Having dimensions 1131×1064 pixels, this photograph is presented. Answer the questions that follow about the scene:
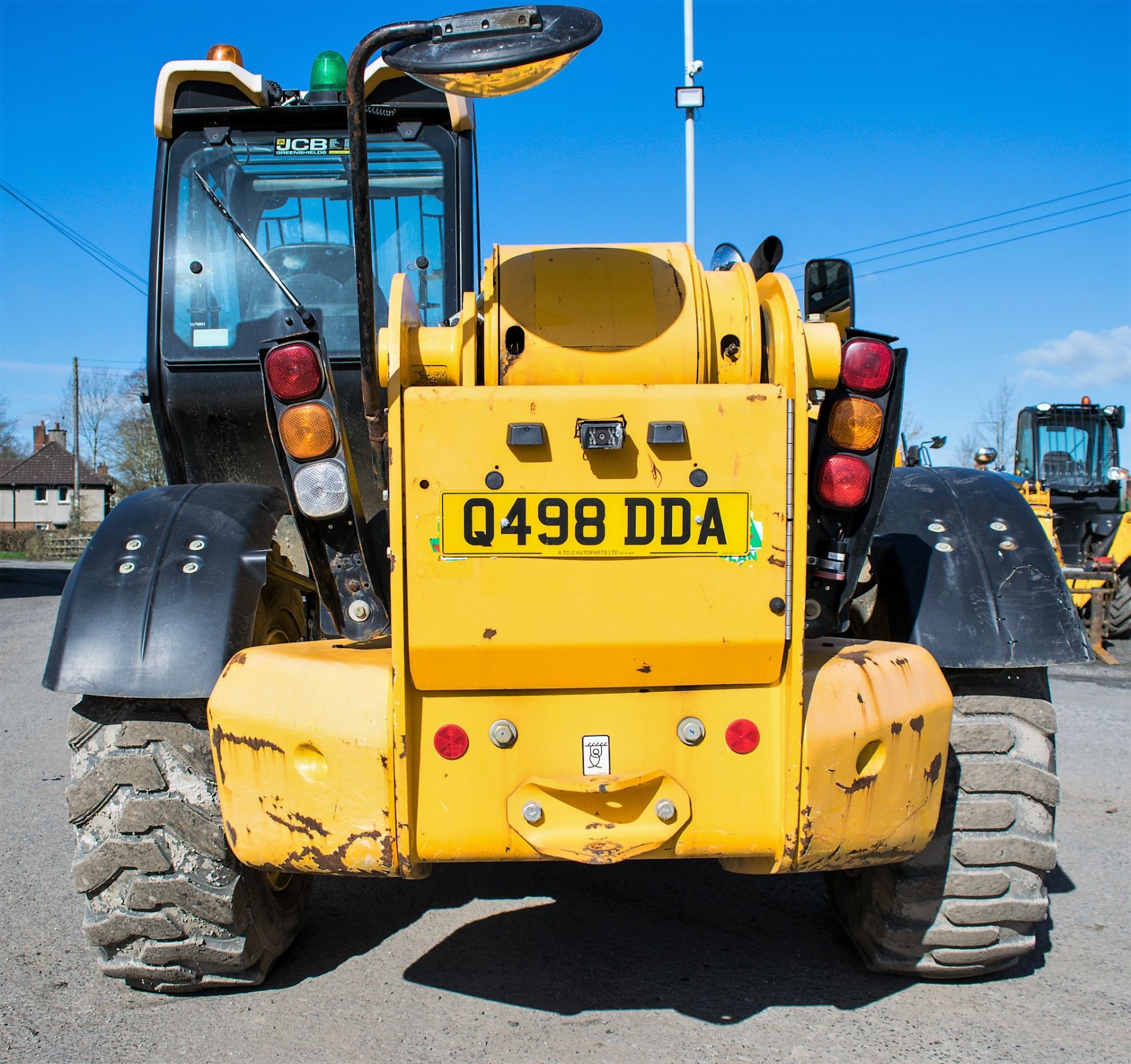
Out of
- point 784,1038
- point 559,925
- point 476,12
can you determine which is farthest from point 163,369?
point 784,1038

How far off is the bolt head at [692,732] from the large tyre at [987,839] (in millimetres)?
929

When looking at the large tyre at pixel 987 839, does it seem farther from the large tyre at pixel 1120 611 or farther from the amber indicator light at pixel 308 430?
the large tyre at pixel 1120 611

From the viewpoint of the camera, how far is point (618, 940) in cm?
346

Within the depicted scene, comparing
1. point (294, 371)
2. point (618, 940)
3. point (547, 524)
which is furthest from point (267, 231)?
point (618, 940)

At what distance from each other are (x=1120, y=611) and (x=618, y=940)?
11215 millimetres

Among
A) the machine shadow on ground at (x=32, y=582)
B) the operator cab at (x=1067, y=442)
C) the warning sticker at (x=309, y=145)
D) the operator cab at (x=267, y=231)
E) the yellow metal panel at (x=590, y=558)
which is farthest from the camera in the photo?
the machine shadow on ground at (x=32, y=582)

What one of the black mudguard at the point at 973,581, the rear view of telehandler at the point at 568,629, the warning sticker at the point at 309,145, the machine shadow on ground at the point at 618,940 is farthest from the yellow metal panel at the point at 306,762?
the warning sticker at the point at 309,145

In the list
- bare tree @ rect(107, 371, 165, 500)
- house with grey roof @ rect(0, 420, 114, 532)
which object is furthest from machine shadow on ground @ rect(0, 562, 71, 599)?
house with grey roof @ rect(0, 420, 114, 532)

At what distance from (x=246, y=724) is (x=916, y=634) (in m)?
1.80

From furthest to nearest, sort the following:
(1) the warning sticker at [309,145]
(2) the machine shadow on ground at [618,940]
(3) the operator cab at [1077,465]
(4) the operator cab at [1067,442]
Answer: (4) the operator cab at [1067,442], (3) the operator cab at [1077,465], (1) the warning sticker at [309,145], (2) the machine shadow on ground at [618,940]

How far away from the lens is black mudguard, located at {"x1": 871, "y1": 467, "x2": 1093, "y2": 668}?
9.22 ft

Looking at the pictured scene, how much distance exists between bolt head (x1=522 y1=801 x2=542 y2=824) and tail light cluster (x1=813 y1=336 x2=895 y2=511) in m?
1.06

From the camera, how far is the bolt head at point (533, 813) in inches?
94.3

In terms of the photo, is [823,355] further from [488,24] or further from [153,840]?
[153,840]
